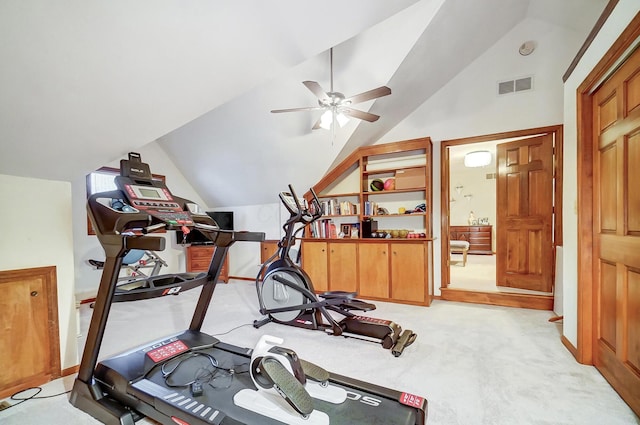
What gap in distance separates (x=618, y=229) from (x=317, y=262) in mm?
3218

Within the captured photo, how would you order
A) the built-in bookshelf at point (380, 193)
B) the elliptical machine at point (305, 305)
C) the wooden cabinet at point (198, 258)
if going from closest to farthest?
the elliptical machine at point (305, 305) < the built-in bookshelf at point (380, 193) < the wooden cabinet at point (198, 258)

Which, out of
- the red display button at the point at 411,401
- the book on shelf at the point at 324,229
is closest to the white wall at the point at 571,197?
the red display button at the point at 411,401

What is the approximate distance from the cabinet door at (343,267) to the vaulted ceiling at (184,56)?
1774 mm

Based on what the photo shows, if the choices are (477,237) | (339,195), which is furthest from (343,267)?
(477,237)

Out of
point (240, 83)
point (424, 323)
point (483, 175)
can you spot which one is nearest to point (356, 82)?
point (240, 83)

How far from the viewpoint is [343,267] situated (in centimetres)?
411

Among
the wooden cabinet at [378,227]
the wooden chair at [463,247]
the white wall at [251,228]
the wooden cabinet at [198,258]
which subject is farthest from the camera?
the wooden chair at [463,247]

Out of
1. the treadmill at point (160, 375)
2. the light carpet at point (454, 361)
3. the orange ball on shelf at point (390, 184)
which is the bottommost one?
the light carpet at point (454, 361)

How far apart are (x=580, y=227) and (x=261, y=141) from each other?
12.4 feet

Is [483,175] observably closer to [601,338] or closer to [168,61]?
[601,338]

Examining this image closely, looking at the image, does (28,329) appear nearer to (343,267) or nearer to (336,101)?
(336,101)

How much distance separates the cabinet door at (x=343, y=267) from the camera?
405 cm

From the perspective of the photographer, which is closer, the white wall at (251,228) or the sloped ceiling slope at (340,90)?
the sloped ceiling slope at (340,90)

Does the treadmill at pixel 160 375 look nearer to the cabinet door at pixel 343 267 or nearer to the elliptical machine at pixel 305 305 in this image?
the elliptical machine at pixel 305 305
